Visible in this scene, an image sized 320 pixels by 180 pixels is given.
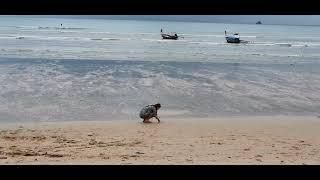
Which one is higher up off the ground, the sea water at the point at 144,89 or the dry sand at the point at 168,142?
the sea water at the point at 144,89

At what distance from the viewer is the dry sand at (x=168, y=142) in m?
5.35

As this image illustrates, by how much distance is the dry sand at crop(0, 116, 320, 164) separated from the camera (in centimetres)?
535

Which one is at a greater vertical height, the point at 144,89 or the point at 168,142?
the point at 144,89

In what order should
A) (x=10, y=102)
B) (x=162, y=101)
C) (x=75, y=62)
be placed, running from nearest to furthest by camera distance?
(x=10, y=102), (x=162, y=101), (x=75, y=62)

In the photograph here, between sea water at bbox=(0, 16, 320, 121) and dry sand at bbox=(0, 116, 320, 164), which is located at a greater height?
sea water at bbox=(0, 16, 320, 121)

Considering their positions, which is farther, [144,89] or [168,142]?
[144,89]

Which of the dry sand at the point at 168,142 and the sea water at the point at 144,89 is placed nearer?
the dry sand at the point at 168,142

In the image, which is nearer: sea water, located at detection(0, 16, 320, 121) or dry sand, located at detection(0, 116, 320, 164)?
dry sand, located at detection(0, 116, 320, 164)

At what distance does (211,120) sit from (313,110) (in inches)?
119

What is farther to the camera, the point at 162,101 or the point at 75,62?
the point at 75,62

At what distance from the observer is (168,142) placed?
666 cm
